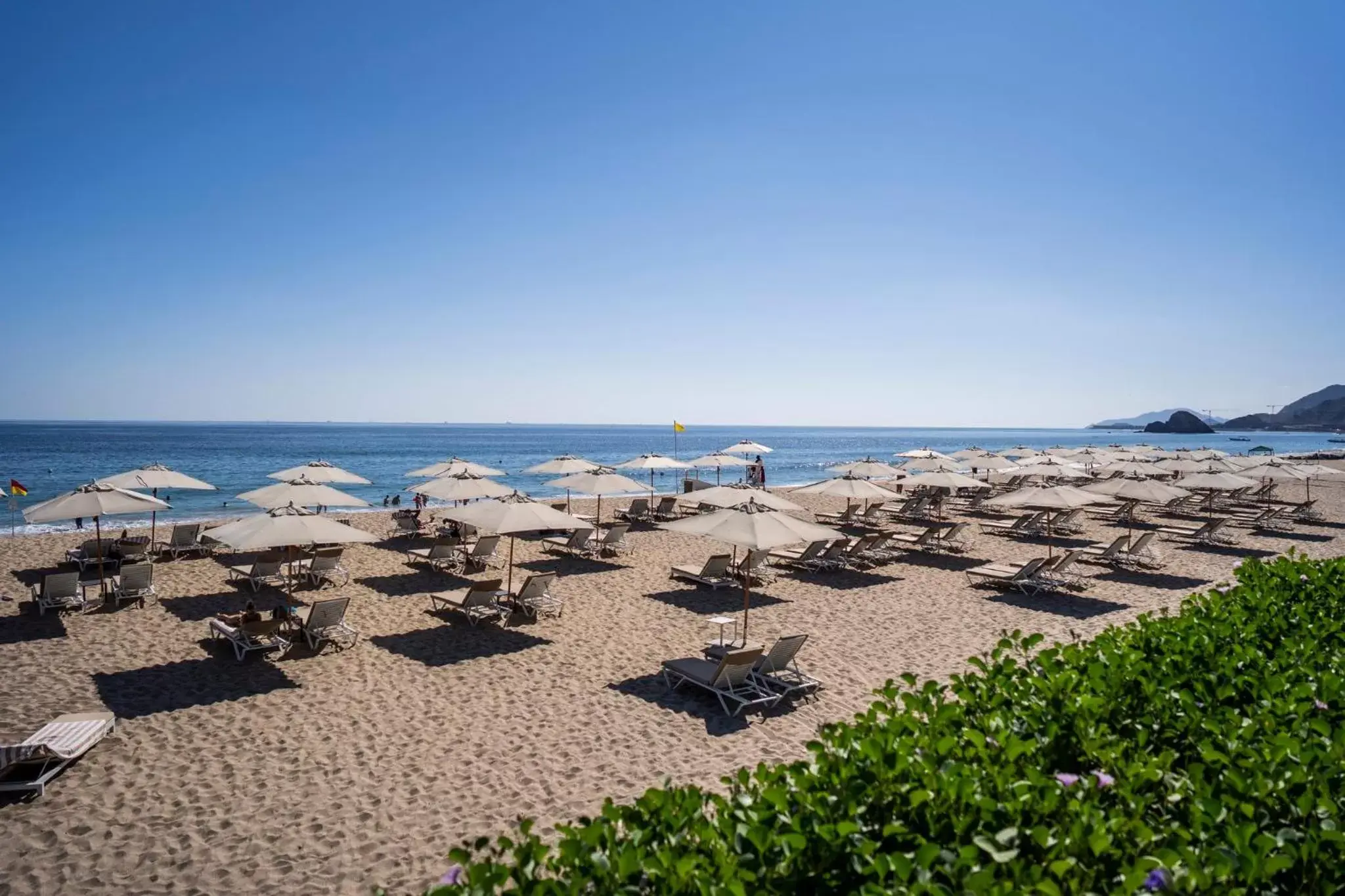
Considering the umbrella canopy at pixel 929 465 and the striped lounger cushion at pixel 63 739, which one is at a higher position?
the umbrella canopy at pixel 929 465

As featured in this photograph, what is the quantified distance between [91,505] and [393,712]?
284 inches

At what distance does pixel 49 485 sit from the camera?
42562 mm

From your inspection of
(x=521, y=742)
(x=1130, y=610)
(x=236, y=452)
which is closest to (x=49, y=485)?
(x=236, y=452)

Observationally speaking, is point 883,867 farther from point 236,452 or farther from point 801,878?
point 236,452

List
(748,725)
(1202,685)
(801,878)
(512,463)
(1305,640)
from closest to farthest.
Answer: (801,878)
(1202,685)
(1305,640)
(748,725)
(512,463)

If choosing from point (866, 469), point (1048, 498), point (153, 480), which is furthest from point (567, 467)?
point (1048, 498)

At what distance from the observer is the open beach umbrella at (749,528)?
9375 mm

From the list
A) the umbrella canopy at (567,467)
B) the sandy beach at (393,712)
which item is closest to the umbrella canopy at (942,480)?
the sandy beach at (393,712)

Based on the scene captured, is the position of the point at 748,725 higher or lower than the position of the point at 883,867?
lower

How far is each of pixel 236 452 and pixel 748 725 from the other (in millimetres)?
86135

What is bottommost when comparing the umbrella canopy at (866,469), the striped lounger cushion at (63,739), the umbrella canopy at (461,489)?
the striped lounger cushion at (63,739)

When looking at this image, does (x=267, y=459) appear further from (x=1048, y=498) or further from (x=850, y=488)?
(x=1048, y=498)

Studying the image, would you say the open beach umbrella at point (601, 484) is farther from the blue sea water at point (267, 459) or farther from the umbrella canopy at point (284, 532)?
the umbrella canopy at point (284, 532)

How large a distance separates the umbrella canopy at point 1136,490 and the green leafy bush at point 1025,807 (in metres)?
12.7
